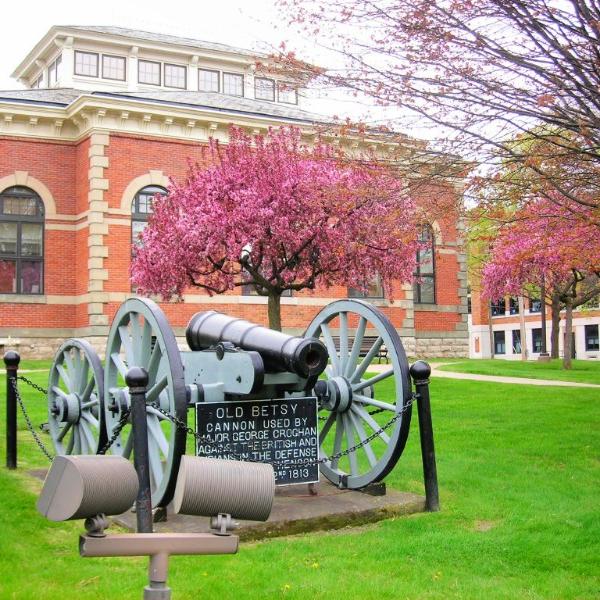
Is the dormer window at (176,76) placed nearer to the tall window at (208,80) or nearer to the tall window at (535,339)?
the tall window at (208,80)

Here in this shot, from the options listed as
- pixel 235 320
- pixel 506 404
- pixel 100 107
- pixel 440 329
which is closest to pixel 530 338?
pixel 440 329

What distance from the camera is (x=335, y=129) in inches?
410

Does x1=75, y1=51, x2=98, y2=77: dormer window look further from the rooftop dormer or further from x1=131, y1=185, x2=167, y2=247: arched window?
x1=131, y1=185, x2=167, y2=247: arched window

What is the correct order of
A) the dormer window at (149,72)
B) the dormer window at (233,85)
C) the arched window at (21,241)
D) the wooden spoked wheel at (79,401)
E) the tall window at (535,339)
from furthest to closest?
the tall window at (535,339), the dormer window at (233,85), the dormer window at (149,72), the arched window at (21,241), the wooden spoked wheel at (79,401)

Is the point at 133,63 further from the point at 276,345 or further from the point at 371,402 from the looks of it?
the point at 276,345

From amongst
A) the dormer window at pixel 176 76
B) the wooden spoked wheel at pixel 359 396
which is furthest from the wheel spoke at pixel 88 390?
the dormer window at pixel 176 76

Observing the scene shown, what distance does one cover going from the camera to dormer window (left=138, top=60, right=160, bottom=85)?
32531 mm

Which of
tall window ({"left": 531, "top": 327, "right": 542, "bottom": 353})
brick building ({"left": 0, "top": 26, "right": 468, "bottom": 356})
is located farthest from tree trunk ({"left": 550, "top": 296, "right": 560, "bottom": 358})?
tall window ({"left": 531, "top": 327, "right": 542, "bottom": 353})

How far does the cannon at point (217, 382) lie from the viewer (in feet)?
19.4

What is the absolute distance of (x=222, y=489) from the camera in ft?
8.63

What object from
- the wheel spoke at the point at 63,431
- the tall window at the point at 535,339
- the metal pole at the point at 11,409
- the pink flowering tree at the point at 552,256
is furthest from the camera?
the tall window at the point at 535,339

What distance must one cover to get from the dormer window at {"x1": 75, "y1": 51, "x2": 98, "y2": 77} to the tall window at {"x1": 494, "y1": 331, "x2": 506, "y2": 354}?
35.3 metres

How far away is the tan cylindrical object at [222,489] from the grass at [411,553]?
1.87m

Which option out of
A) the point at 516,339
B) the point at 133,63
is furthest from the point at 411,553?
the point at 516,339
